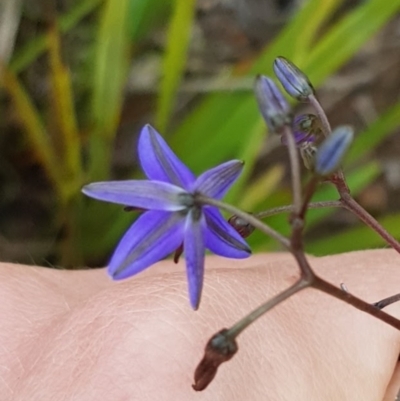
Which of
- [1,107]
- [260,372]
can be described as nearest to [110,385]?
[260,372]

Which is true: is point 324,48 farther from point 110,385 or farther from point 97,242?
point 110,385

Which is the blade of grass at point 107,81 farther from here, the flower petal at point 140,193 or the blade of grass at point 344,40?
the flower petal at point 140,193

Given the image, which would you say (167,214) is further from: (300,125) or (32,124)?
(32,124)

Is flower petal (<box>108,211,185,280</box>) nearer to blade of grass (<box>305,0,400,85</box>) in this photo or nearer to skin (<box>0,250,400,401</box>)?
skin (<box>0,250,400,401</box>)

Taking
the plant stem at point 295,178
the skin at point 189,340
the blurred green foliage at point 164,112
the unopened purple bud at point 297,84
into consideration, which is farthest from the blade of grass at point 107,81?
the plant stem at point 295,178

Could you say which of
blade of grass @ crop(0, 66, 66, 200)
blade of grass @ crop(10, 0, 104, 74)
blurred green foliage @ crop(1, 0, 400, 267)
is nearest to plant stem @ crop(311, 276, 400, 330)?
blurred green foliage @ crop(1, 0, 400, 267)

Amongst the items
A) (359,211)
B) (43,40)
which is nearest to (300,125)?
(359,211)

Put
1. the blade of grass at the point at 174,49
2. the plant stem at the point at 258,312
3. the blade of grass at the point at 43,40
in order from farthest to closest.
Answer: the blade of grass at the point at 43,40 → the blade of grass at the point at 174,49 → the plant stem at the point at 258,312
